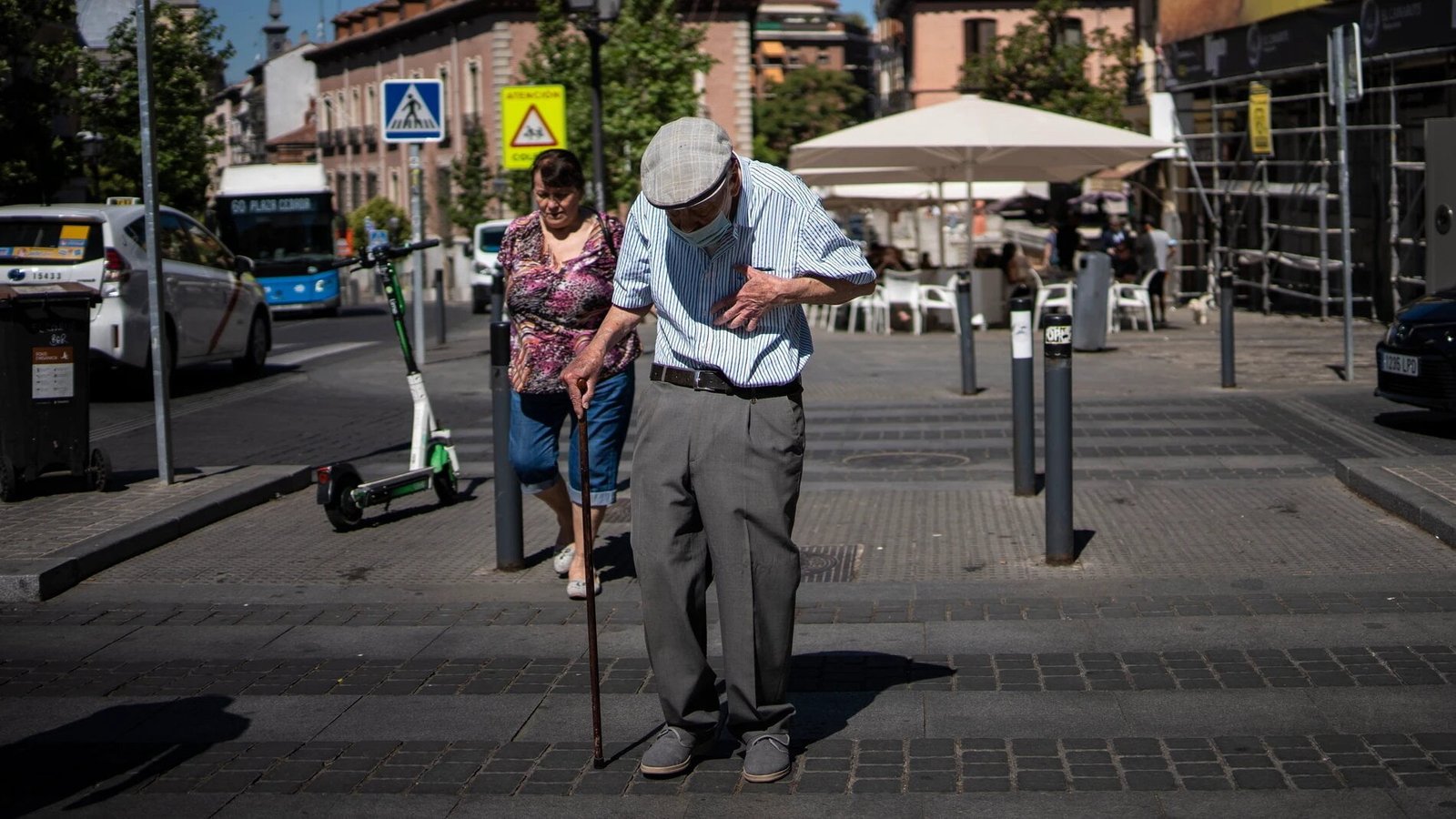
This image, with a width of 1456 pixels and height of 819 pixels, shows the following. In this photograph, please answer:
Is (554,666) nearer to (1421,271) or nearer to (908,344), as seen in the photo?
(908,344)

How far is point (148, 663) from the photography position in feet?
20.3

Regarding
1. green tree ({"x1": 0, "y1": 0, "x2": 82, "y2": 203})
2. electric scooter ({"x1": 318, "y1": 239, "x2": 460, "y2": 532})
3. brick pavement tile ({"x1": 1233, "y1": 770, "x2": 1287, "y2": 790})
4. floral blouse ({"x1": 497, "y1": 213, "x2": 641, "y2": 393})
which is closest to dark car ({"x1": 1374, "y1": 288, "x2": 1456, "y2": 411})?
electric scooter ({"x1": 318, "y1": 239, "x2": 460, "y2": 532})

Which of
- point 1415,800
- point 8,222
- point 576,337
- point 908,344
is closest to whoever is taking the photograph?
point 1415,800

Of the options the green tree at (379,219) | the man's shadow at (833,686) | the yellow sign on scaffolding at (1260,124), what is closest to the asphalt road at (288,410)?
the man's shadow at (833,686)

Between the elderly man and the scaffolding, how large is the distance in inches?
454

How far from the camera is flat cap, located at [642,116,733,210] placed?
441 cm

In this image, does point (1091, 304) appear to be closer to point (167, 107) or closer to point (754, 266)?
point (754, 266)

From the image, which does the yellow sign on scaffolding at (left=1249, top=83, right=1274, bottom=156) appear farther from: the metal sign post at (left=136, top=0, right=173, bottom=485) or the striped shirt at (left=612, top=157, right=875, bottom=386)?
the striped shirt at (left=612, top=157, right=875, bottom=386)

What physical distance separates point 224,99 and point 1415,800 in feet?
347

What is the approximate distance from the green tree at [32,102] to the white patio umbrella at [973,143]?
1133 centimetres

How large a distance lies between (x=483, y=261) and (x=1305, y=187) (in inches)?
706

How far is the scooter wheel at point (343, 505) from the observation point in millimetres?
8578

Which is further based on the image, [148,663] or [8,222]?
[8,222]

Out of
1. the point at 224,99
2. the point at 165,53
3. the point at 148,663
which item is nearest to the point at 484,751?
the point at 148,663
